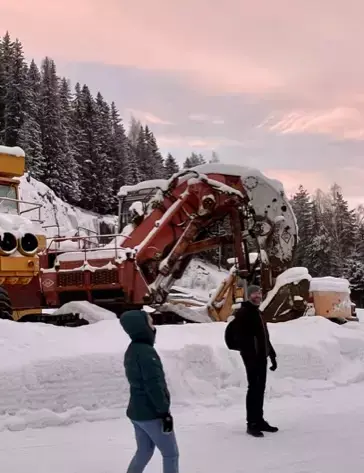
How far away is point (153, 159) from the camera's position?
8288 centimetres

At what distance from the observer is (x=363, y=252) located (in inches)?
2440

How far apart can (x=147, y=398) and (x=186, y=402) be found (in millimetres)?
4085

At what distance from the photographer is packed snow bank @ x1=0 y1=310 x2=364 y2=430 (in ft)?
27.2

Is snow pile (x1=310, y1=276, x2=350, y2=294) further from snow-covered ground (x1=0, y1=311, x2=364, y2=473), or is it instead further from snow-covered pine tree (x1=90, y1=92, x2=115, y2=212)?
snow-covered pine tree (x1=90, y1=92, x2=115, y2=212)

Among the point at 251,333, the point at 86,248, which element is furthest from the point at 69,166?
the point at 251,333

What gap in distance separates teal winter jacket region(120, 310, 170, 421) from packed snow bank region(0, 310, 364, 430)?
3.12m

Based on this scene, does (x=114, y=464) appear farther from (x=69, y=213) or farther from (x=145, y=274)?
(x=69, y=213)

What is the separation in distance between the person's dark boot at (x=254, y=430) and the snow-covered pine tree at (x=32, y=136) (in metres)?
48.4

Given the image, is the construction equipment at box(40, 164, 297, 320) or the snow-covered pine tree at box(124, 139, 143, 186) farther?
the snow-covered pine tree at box(124, 139, 143, 186)

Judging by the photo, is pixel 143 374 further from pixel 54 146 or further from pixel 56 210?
pixel 54 146

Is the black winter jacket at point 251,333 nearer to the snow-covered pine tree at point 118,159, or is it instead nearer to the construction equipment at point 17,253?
the construction equipment at point 17,253

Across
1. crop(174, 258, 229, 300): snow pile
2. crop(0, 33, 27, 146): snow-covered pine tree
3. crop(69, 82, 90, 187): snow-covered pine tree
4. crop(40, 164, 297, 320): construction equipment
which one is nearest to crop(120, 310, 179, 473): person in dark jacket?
crop(40, 164, 297, 320): construction equipment

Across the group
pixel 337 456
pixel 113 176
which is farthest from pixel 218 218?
pixel 113 176

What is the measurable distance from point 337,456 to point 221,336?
503 cm
